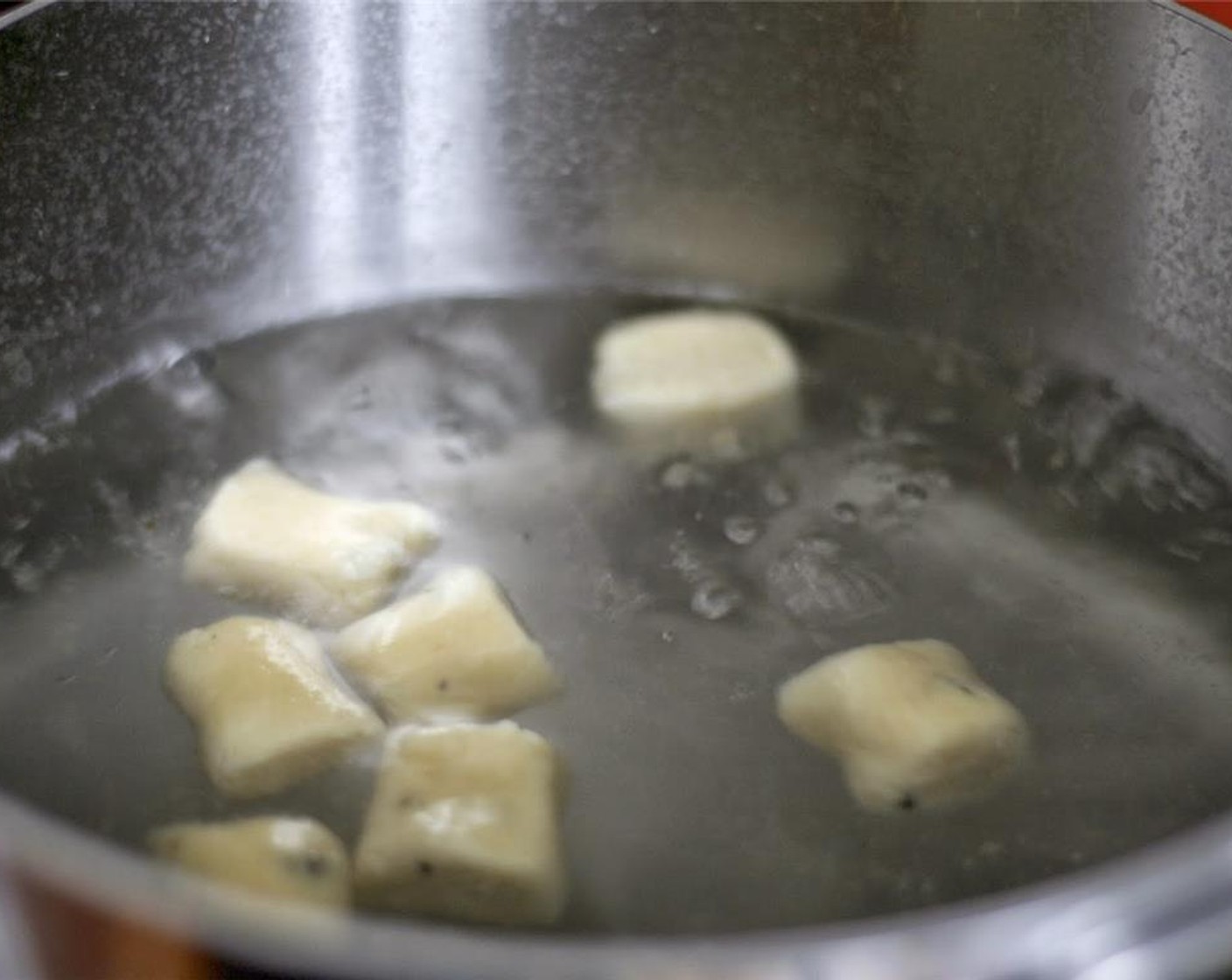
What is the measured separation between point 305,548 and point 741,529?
0.84 ft

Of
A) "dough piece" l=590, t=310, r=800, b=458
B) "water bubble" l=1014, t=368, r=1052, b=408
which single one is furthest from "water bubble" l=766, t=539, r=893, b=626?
"water bubble" l=1014, t=368, r=1052, b=408

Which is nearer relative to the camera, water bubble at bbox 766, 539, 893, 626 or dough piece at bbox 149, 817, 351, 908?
dough piece at bbox 149, 817, 351, 908

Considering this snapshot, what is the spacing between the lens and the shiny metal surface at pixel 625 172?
114 centimetres

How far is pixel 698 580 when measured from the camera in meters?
1.04

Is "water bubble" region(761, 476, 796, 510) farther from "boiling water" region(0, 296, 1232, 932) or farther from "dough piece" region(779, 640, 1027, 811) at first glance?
"dough piece" region(779, 640, 1027, 811)

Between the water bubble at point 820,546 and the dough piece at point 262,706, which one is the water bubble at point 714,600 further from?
the dough piece at point 262,706

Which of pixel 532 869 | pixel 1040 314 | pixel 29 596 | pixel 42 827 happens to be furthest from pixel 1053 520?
pixel 42 827

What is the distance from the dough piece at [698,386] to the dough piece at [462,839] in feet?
1.11

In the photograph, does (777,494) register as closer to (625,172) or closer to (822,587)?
(822,587)

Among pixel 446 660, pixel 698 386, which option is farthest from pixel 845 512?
pixel 446 660

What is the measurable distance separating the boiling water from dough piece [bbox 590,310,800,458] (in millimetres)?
19

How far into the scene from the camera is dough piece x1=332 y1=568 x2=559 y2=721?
93 cm

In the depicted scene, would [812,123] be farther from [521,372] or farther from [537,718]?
[537,718]

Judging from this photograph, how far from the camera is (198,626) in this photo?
3.28 feet
